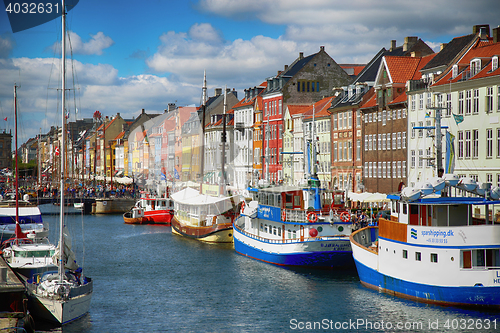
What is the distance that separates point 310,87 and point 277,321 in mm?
64791

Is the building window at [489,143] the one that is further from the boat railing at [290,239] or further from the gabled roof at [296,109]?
the gabled roof at [296,109]

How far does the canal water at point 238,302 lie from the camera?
91.6ft

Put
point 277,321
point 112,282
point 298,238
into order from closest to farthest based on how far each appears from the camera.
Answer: point 277,321
point 112,282
point 298,238

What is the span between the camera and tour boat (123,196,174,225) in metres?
83.2

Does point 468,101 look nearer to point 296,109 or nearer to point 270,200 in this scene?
point 270,200

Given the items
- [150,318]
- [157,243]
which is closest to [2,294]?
[150,318]

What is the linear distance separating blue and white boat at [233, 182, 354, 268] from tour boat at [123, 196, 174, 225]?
113 feet

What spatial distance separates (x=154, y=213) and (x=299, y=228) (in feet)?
143

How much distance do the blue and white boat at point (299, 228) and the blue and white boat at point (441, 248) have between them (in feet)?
23.8

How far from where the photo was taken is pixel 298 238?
1676 inches

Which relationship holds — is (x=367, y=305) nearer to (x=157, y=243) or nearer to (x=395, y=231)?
(x=395, y=231)

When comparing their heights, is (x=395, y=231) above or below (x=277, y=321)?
above

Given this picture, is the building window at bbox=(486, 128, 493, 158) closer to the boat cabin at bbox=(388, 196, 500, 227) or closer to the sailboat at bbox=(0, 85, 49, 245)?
the boat cabin at bbox=(388, 196, 500, 227)

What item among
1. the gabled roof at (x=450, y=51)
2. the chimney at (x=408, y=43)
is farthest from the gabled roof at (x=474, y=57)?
the chimney at (x=408, y=43)
